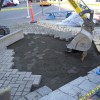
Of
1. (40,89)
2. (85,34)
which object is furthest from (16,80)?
(85,34)

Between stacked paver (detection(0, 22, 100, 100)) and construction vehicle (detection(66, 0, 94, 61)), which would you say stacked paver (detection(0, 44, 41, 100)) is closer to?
stacked paver (detection(0, 22, 100, 100))

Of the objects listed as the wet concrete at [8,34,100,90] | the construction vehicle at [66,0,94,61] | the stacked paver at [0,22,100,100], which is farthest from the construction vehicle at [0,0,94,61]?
the stacked paver at [0,22,100,100]

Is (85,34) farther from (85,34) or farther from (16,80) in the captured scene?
(16,80)

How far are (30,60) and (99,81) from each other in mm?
2836

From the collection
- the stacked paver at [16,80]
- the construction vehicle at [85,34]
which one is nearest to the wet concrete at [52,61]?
the stacked paver at [16,80]

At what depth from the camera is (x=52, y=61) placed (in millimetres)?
7012

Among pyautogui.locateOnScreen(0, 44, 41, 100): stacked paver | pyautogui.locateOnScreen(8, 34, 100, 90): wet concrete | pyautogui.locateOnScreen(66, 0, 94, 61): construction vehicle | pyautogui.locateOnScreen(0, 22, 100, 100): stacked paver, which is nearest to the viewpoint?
pyautogui.locateOnScreen(0, 22, 100, 100): stacked paver

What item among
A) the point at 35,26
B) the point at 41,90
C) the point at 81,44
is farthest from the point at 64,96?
the point at 35,26

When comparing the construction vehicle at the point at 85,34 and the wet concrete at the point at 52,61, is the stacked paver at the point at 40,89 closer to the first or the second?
the wet concrete at the point at 52,61

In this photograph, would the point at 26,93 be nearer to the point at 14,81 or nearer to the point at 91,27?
the point at 14,81

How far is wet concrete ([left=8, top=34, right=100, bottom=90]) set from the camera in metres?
5.88

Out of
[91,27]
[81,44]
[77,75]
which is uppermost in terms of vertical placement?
[91,27]

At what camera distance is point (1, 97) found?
3.47 meters

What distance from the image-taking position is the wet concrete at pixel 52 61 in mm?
5875
